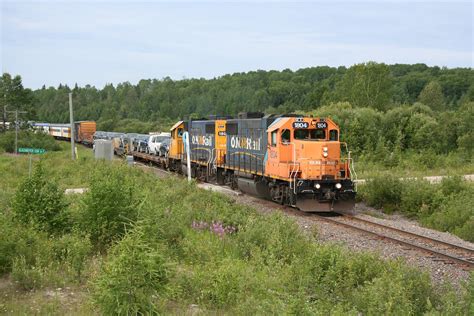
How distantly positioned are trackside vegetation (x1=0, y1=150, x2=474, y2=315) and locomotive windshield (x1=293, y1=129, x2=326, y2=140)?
5532 mm

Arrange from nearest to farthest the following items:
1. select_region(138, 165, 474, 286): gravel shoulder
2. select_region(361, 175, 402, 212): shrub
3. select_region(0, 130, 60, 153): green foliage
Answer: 1. select_region(138, 165, 474, 286): gravel shoulder
2. select_region(361, 175, 402, 212): shrub
3. select_region(0, 130, 60, 153): green foliage

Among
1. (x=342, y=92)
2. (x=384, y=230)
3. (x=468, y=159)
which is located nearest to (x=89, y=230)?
(x=384, y=230)

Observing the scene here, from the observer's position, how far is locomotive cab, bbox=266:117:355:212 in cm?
1945

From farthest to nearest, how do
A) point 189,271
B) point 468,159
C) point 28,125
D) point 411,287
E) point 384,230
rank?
1. point 28,125
2. point 468,159
3. point 384,230
4. point 189,271
5. point 411,287

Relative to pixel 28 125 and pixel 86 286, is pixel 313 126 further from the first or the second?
pixel 28 125

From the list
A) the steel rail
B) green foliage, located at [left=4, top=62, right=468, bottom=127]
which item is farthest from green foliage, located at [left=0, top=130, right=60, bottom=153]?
the steel rail

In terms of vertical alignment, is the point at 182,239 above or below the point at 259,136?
below

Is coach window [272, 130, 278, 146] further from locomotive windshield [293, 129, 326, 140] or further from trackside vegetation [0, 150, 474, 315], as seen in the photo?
trackside vegetation [0, 150, 474, 315]

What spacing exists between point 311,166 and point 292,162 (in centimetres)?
73

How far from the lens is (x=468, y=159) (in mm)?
35562

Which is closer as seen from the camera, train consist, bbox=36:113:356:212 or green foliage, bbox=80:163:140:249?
green foliage, bbox=80:163:140:249

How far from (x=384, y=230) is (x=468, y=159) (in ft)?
70.5

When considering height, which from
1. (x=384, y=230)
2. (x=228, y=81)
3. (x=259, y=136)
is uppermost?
(x=228, y=81)

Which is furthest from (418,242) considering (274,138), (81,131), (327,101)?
(327,101)
